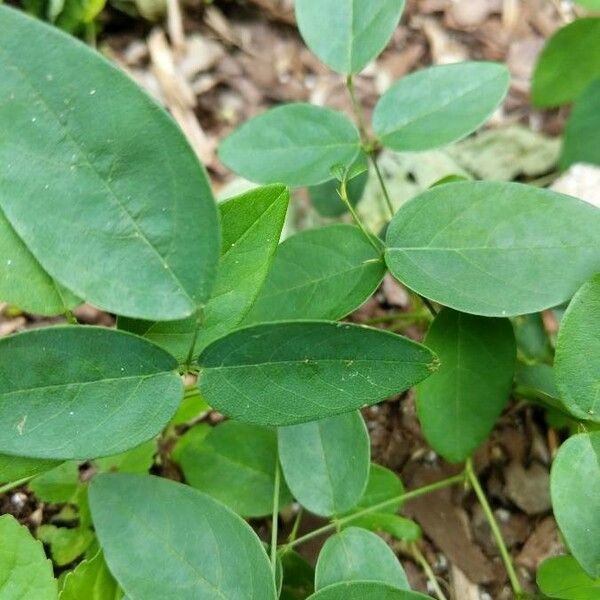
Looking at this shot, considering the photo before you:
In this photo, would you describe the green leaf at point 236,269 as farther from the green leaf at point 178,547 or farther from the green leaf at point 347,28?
the green leaf at point 347,28

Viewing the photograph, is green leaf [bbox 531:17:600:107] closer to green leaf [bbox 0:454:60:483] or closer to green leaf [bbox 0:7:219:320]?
green leaf [bbox 0:7:219:320]

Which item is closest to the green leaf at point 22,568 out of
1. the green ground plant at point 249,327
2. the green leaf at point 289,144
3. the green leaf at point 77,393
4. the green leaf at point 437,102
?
the green ground plant at point 249,327

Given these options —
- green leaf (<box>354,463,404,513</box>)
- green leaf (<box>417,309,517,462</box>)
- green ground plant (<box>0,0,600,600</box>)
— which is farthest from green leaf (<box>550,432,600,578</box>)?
green leaf (<box>354,463,404,513</box>)

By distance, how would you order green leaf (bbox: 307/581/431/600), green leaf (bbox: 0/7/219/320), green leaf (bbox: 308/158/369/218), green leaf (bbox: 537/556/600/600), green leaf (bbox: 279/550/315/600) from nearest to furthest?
green leaf (bbox: 0/7/219/320)
green leaf (bbox: 307/581/431/600)
green leaf (bbox: 537/556/600/600)
green leaf (bbox: 279/550/315/600)
green leaf (bbox: 308/158/369/218)

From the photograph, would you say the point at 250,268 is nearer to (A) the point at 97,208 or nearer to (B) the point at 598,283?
(A) the point at 97,208

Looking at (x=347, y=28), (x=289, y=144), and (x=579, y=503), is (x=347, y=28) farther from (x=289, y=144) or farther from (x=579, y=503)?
(x=579, y=503)

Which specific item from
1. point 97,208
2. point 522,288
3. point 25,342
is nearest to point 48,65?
point 97,208

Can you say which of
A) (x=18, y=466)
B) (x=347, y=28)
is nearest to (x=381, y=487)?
(x=18, y=466)
